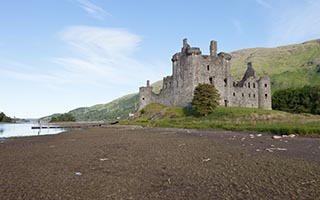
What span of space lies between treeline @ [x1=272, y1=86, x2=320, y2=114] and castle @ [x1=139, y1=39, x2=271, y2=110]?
6715 mm

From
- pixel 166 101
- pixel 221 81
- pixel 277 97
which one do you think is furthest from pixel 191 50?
pixel 277 97

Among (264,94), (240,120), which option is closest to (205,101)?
(240,120)

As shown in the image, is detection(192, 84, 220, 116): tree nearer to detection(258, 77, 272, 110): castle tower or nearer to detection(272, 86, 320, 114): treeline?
detection(258, 77, 272, 110): castle tower

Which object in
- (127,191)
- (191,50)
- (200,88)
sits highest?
(191,50)

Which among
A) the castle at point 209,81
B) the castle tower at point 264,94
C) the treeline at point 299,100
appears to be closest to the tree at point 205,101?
the castle at point 209,81

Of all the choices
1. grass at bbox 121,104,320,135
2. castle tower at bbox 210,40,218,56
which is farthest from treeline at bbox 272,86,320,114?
castle tower at bbox 210,40,218,56

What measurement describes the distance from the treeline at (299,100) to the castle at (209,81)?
6715 mm

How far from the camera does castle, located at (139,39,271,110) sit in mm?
66875

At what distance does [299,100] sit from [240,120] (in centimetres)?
4044

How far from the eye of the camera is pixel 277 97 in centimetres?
8375

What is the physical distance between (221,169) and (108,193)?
4655mm

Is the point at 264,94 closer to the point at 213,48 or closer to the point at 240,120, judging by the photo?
the point at 213,48

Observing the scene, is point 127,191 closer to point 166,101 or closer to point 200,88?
point 200,88

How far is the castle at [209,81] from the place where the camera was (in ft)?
219
